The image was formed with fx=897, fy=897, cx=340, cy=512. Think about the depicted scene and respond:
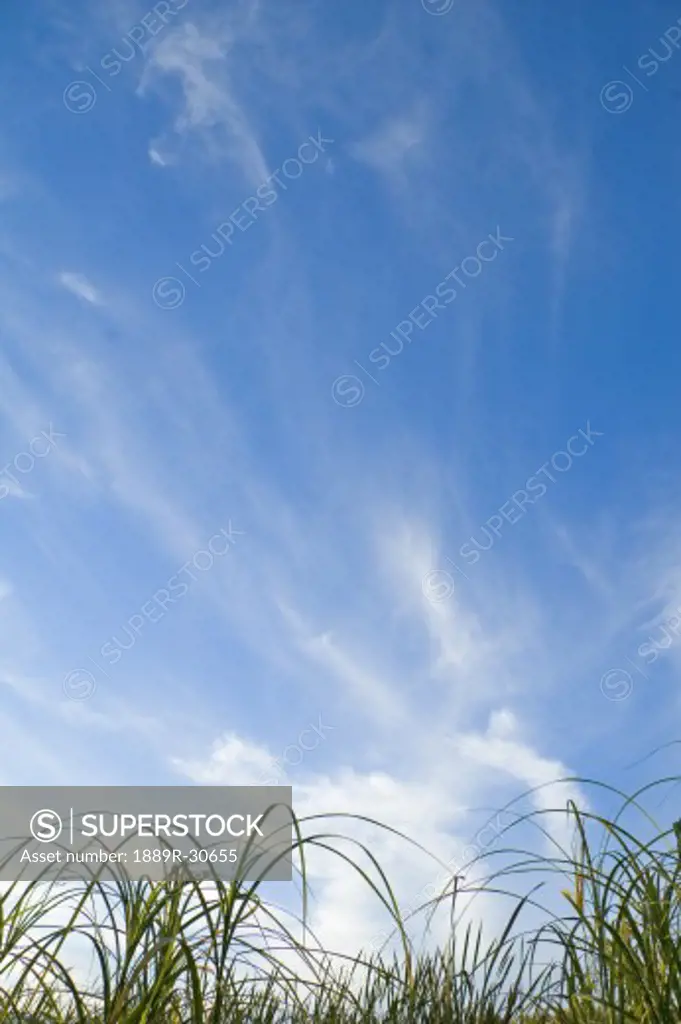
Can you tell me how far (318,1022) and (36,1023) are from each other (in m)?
1.39

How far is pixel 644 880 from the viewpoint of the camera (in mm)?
2955

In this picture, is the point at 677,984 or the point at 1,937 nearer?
the point at 677,984

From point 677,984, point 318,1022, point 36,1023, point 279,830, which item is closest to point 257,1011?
point 318,1022

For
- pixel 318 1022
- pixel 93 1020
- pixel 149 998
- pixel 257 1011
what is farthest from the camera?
pixel 257 1011

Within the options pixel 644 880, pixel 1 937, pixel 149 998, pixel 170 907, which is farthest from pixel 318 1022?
pixel 644 880

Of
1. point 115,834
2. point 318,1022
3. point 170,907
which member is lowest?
point 318,1022

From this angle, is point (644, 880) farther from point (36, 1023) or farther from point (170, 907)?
point (36, 1023)

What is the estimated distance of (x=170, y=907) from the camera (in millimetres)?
3414

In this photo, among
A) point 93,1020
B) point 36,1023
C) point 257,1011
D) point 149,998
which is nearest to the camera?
point 36,1023

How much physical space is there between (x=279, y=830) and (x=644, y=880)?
1.29 m

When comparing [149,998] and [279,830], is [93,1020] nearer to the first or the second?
[149,998]

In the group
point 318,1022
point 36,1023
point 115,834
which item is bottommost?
point 36,1023

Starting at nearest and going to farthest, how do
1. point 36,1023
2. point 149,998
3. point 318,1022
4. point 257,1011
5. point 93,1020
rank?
point 36,1023 → point 149,998 → point 93,1020 → point 318,1022 → point 257,1011

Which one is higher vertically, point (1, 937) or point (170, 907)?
point (170, 907)
